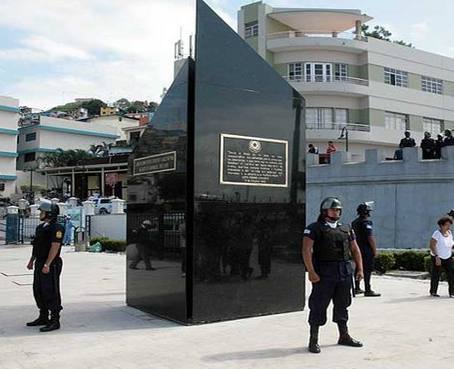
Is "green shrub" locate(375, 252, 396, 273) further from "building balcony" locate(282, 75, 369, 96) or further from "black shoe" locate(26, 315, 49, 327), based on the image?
"building balcony" locate(282, 75, 369, 96)

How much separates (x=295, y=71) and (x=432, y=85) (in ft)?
46.4

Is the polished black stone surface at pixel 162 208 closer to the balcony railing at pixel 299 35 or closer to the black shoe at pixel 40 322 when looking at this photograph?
the black shoe at pixel 40 322

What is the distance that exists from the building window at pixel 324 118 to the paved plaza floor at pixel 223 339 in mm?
33594

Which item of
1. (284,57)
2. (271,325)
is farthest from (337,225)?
(284,57)

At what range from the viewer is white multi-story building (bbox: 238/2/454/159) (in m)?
42.7

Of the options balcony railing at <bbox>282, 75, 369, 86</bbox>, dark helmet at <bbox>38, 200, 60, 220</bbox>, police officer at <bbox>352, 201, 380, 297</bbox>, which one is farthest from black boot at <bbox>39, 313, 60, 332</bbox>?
balcony railing at <bbox>282, 75, 369, 86</bbox>

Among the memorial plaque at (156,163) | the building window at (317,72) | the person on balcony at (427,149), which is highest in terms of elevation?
the building window at (317,72)

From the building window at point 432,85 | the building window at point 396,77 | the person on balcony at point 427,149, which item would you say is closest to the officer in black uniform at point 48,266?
the person on balcony at point 427,149

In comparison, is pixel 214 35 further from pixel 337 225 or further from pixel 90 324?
pixel 90 324

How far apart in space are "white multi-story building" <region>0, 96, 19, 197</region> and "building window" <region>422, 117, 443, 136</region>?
43.4 meters

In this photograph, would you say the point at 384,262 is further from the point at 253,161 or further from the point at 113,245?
the point at 113,245

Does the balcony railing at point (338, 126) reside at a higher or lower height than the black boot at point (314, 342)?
higher

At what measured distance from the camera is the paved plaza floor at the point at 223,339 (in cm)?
561

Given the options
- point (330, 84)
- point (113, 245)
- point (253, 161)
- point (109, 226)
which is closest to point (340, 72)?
point (330, 84)
